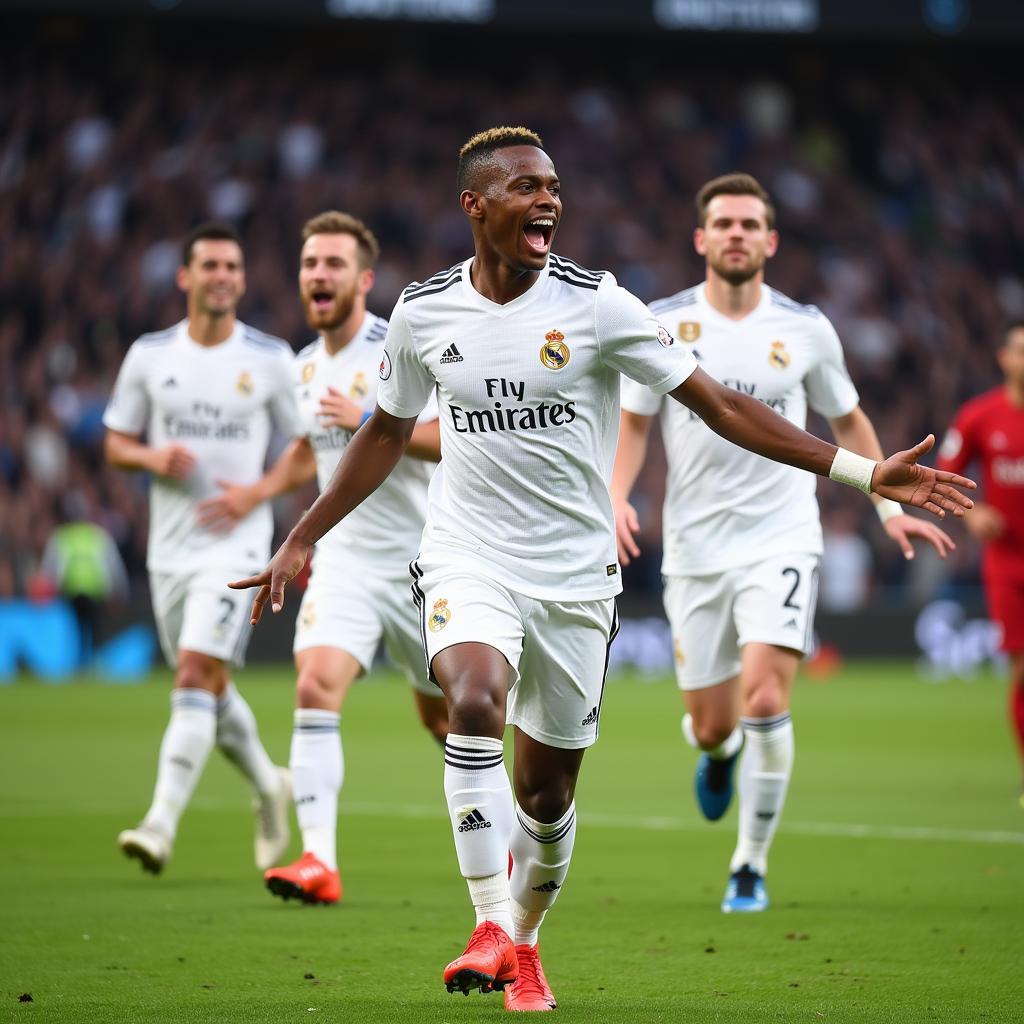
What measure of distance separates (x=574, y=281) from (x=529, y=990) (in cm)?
211

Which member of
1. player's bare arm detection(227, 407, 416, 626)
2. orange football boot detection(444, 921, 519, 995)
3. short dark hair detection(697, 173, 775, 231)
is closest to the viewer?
orange football boot detection(444, 921, 519, 995)

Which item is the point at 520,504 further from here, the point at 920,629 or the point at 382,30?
the point at 382,30

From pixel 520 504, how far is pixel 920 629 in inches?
825

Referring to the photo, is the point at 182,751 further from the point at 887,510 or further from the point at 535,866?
the point at 887,510

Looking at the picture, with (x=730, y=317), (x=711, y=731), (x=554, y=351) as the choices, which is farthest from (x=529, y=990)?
(x=730, y=317)

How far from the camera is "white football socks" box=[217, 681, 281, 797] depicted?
915cm

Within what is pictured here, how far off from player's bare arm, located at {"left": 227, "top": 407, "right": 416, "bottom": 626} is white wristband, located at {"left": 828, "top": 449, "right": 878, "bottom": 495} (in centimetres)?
136

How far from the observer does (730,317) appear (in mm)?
8234

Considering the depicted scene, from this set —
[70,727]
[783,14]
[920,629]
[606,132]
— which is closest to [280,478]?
[70,727]

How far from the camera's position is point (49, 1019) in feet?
17.1

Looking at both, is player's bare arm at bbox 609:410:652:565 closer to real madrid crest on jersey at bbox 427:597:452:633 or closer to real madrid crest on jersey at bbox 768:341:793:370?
real madrid crest on jersey at bbox 768:341:793:370

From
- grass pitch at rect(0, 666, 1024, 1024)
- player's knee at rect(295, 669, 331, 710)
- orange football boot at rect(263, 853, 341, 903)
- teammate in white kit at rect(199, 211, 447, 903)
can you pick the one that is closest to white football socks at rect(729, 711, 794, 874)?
grass pitch at rect(0, 666, 1024, 1024)

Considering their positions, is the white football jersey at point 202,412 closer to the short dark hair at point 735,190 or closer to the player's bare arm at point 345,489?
the short dark hair at point 735,190

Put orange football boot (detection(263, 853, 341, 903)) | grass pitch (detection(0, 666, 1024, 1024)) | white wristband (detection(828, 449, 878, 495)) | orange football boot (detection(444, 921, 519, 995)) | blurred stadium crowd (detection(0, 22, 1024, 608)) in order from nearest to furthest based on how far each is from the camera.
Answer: orange football boot (detection(444, 921, 519, 995)) → white wristband (detection(828, 449, 878, 495)) → grass pitch (detection(0, 666, 1024, 1024)) → orange football boot (detection(263, 853, 341, 903)) → blurred stadium crowd (detection(0, 22, 1024, 608))
